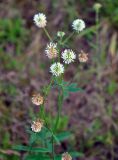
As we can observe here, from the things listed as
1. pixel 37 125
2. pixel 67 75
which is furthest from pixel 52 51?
pixel 67 75

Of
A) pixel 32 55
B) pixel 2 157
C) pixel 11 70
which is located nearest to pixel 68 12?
pixel 32 55

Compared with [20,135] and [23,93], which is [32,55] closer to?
[23,93]

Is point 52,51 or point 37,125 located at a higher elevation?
point 52,51

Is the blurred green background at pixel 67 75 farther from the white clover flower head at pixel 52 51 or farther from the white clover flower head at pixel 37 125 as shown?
the white clover flower head at pixel 52 51

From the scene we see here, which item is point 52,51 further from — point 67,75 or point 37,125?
point 67,75

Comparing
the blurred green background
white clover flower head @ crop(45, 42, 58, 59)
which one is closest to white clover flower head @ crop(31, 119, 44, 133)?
white clover flower head @ crop(45, 42, 58, 59)

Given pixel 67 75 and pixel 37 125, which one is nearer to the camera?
pixel 37 125

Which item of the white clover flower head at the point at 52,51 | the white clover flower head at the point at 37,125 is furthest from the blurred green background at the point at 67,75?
the white clover flower head at the point at 52,51

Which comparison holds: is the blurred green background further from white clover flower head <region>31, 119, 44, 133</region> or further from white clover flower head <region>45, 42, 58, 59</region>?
white clover flower head <region>45, 42, 58, 59</region>
